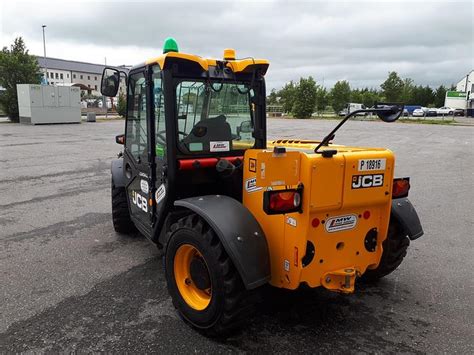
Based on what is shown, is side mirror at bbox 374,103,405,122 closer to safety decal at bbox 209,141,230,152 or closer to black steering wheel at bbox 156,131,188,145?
safety decal at bbox 209,141,230,152

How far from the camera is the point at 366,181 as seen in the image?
2893 mm

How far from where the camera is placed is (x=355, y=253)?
10.1ft

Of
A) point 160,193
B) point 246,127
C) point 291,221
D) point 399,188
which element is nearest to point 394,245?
point 399,188

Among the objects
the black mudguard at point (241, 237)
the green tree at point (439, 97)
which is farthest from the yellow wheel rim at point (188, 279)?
the green tree at point (439, 97)

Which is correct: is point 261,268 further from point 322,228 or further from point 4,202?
point 4,202

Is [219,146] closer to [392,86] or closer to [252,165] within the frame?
[252,165]

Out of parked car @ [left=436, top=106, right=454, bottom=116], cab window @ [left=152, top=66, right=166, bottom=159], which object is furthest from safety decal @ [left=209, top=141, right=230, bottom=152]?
parked car @ [left=436, top=106, right=454, bottom=116]

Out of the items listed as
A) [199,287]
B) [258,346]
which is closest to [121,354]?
[199,287]

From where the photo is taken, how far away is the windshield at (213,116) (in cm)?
348

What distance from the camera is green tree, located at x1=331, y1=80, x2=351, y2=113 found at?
59.6 meters

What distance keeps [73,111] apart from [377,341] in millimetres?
28709

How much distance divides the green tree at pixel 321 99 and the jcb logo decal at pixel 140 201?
172 ft

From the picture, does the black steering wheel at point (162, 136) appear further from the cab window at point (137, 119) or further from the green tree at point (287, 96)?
the green tree at point (287, 96)

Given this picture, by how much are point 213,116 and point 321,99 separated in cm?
5653
